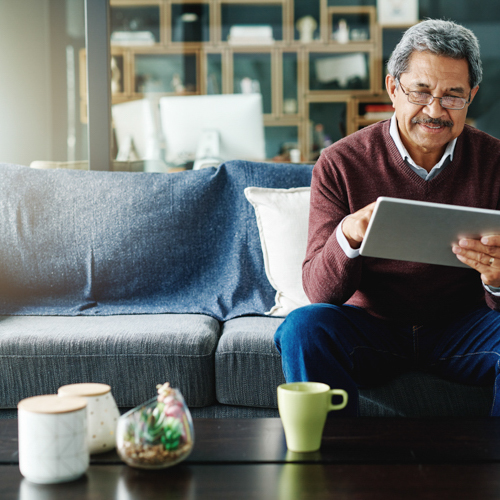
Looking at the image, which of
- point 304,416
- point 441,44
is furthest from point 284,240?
point 304,416

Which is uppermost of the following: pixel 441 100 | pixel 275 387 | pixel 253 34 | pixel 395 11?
pixel 395 11

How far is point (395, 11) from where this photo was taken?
516cm

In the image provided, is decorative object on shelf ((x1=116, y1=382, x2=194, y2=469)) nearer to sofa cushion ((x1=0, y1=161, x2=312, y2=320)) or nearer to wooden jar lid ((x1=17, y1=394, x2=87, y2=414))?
wooden jar lid ((x1=17, y1=394, x2=87, y2=414))

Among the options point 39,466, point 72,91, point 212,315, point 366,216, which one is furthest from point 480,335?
point 72,91

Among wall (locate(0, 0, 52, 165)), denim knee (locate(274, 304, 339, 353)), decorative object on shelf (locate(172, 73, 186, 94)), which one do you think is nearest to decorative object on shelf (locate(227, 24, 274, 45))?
decorative object on shelf (locate(172, 73, 186, 94))

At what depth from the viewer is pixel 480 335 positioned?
4.23ft

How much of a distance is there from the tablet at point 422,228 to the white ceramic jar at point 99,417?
0.53 meters

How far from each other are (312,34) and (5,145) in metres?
2.72

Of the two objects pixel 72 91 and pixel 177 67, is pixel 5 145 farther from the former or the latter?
pixel 177 67

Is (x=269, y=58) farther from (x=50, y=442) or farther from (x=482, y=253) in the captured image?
(x=50, y=442)

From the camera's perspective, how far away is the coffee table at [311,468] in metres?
0.66

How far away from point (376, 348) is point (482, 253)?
0.32 meters

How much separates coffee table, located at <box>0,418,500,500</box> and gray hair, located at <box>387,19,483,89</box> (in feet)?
2.80

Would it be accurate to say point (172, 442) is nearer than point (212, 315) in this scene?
Yes
